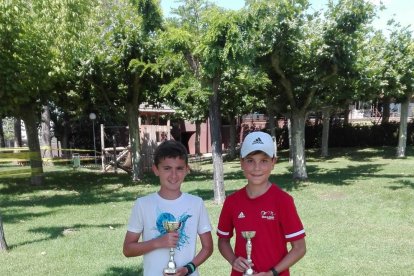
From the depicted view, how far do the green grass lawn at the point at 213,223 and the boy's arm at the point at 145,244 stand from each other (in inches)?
5.9

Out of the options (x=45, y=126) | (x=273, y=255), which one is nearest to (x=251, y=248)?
(x=273, y=255)

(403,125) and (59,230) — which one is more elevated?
(403,125)

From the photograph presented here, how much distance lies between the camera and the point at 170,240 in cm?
249

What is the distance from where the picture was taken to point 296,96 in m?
14.6

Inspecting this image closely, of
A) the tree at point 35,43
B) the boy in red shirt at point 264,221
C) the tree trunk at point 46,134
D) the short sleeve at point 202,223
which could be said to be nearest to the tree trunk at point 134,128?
the tree at point 35,43

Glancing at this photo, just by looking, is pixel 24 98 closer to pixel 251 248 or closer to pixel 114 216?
pixel 114 216

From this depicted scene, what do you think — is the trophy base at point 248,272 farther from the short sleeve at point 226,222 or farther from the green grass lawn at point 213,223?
the green grass lawn at point 213,223

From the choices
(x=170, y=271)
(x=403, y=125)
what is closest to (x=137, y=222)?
(x=170, y=271)

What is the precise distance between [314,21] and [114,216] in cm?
745

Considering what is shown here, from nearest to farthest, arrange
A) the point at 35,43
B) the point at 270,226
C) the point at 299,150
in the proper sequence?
the point at 270,226 → the point at 35,43 → the point at 299,150

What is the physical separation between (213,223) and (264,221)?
577 cm

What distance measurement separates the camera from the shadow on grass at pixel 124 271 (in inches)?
204

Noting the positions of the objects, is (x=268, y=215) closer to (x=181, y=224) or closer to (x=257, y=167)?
(x=257, y=167)

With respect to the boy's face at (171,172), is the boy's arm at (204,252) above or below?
below
